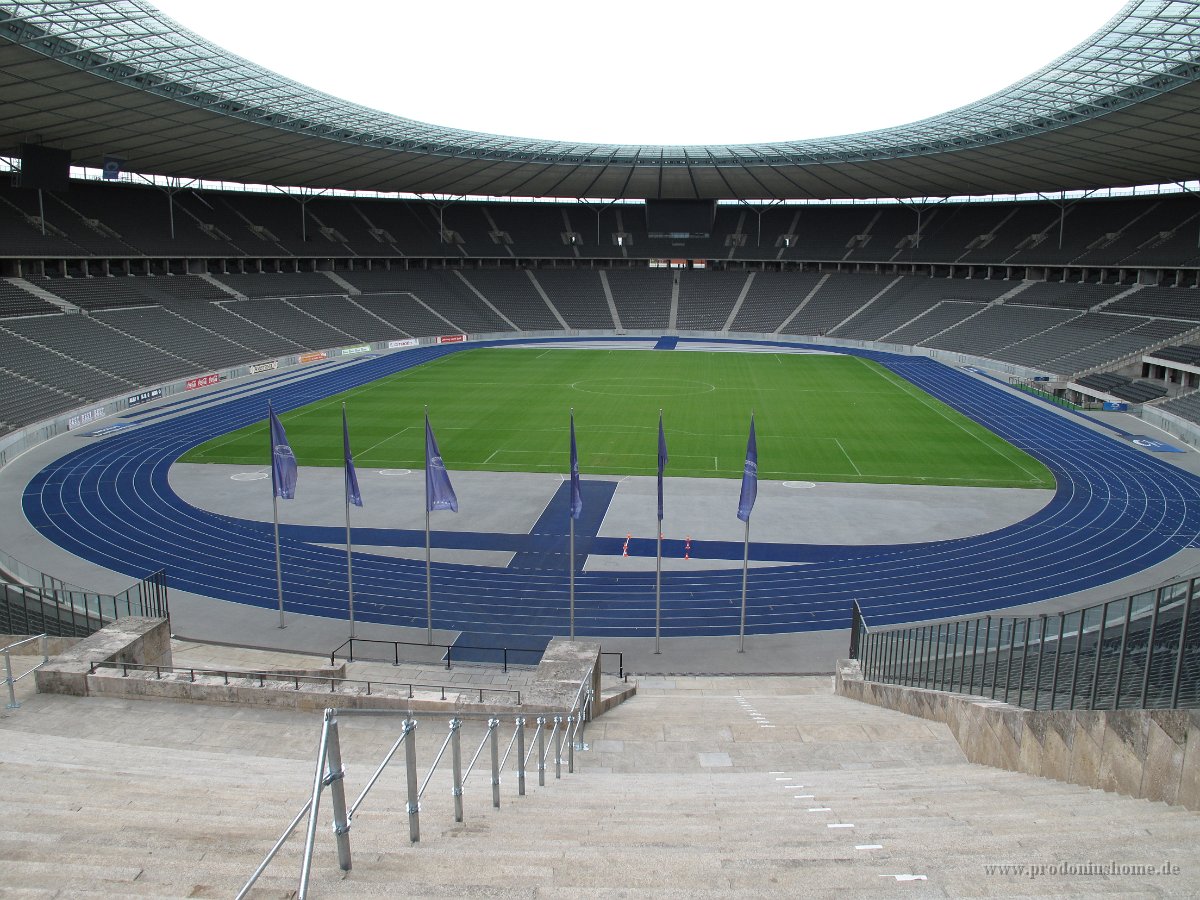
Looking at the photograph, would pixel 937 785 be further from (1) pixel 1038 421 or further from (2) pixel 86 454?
(1) pixel 1038 421

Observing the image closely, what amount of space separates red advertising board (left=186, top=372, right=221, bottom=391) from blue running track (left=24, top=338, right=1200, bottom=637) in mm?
19335

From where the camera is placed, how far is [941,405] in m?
49.2

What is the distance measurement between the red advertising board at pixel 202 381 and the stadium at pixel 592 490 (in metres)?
0.97

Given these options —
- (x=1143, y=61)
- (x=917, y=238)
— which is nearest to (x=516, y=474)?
(x=1143, y=61)

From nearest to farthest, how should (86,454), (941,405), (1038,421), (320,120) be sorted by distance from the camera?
(86,454)
(1038,421)
(941,405)
(320,120)

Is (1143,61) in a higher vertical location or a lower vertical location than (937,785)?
higher

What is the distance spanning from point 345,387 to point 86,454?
1978 cm

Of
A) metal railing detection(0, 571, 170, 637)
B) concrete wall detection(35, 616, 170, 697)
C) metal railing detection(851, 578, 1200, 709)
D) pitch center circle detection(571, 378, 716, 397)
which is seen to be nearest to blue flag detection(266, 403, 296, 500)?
metal railing detection(0, 571, 170, 637)

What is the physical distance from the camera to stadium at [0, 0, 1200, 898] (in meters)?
6.68

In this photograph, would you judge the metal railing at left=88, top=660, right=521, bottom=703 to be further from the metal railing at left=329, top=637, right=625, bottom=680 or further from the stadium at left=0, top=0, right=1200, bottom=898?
the metal railing at left=329, top=637, right=625, bottom=680

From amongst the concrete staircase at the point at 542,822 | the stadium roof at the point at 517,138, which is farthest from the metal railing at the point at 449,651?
the stadium roof at the point at 517,138

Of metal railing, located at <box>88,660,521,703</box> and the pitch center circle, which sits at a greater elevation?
metal railing, located at <box>88,660,521,703</box>

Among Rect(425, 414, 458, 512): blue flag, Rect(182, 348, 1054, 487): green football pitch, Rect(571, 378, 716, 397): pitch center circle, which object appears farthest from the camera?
Rect(571, 378, 716, 397): pitch center circle

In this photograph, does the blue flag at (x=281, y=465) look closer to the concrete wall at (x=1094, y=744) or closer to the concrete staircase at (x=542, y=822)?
the concrete staircase at (x=542, y=822)
